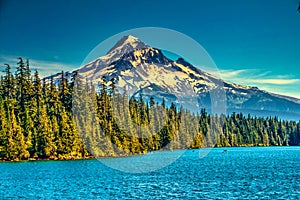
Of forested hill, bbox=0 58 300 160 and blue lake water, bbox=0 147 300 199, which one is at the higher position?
forested hill, bbox=0 58 300 160

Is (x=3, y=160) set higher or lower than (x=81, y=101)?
lower

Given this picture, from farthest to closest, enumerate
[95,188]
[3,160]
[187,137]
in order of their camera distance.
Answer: [187,137] → [3,160] → [95,188]

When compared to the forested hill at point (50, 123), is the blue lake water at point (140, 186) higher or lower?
lower

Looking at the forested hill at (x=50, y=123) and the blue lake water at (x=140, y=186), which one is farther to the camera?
the forested hill at (x=50, y=123)

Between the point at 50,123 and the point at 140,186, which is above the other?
the point at 50,123

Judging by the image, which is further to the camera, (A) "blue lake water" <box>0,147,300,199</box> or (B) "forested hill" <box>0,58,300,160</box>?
(B) "forested hill" <box>0,58,300,160</box>

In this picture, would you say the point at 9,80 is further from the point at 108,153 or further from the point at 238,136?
the point at 238,136

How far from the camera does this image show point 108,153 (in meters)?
91.9

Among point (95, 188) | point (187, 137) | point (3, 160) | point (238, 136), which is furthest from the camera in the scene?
point (238, 136)

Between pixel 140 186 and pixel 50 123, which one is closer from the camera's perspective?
pixel 140 186

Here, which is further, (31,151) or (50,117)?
(50,117)

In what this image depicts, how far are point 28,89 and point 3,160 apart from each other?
62.7 ft

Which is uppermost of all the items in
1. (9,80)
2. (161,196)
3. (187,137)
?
(9,80)

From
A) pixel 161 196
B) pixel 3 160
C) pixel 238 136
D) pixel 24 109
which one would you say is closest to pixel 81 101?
pixel 24 109
